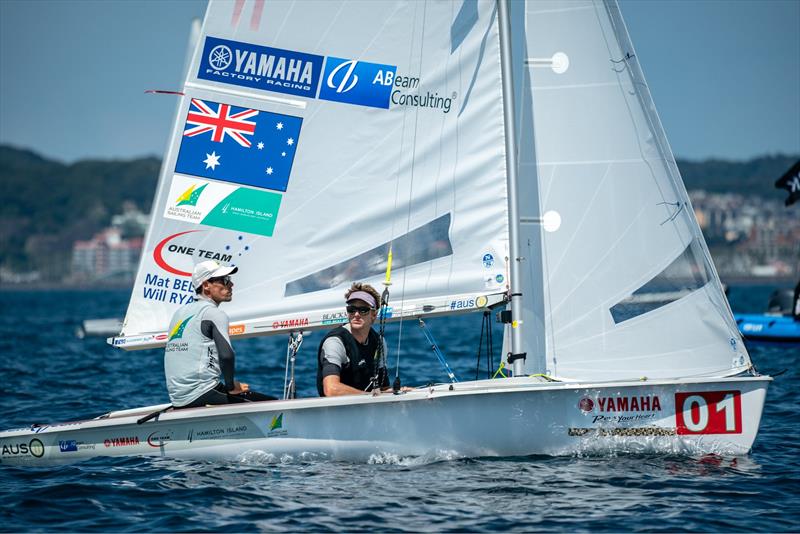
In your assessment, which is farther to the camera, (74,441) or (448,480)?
(74,441)

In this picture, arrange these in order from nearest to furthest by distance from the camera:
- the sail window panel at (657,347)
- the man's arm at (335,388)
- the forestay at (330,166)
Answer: the man's arm at (335,388) < the sail window panel at (657,347) < the forestay at (330,166)

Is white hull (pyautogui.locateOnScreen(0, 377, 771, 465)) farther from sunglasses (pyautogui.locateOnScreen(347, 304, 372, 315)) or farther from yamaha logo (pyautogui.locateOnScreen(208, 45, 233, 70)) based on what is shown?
yamaha logo (pyautogui.locateOnScreen(208, 45, 233, 70))

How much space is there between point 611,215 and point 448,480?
8.56 feet

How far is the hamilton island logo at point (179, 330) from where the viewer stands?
763 centimetres

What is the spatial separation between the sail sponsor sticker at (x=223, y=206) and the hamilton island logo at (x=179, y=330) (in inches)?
40.3

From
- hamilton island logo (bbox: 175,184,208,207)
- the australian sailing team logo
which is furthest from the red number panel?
hamilton island logo (bbox: 175,184,208,207)

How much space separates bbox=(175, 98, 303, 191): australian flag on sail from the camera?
8289mm

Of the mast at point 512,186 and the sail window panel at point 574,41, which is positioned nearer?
the mast at point 512,186

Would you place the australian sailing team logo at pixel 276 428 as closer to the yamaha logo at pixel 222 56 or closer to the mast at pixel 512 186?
the mast at pixel 512 186

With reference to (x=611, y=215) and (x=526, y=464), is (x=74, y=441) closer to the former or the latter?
(x=526, y=464)

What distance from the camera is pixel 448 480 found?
7.11 meters

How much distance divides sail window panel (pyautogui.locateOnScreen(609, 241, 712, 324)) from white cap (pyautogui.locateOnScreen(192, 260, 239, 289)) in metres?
3.09

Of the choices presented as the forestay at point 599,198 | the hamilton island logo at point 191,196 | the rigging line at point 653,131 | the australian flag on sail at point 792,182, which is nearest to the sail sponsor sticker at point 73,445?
the hamilton island logo at point 191,196

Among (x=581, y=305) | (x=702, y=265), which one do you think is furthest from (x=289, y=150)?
(x=702, y=265)
